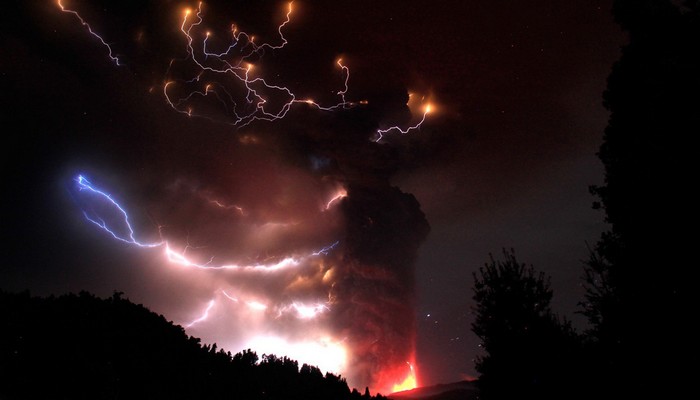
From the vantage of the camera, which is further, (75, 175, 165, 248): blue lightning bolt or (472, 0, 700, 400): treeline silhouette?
(75, 175, 165, 248): blue lightning bolt

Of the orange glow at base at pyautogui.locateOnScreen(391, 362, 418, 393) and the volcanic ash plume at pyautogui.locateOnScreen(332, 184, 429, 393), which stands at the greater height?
the volcanic ash plume at pyautogui.locateOnScreen(332, 184, 429, 393)

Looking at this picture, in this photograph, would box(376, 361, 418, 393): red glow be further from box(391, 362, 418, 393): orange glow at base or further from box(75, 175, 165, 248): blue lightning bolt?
box(75, 175, 165, 248): blue lightning bolt

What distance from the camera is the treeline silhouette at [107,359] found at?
6.88 metres

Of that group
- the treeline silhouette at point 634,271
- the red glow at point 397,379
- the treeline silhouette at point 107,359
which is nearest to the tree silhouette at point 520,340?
the treeline silhouette at point 634,271

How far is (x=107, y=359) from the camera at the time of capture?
25.5 ft

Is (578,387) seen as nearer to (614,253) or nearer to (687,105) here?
(614,253)

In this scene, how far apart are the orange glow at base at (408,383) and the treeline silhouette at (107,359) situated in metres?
35.6

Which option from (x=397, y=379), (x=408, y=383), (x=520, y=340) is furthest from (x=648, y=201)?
(x=408, y=383)

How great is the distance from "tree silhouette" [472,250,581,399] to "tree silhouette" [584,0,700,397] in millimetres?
702

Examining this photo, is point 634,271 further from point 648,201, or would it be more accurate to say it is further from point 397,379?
point 397,379

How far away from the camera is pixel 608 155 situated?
873 cm

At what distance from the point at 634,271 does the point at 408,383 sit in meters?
41.1

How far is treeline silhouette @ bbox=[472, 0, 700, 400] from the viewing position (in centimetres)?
656

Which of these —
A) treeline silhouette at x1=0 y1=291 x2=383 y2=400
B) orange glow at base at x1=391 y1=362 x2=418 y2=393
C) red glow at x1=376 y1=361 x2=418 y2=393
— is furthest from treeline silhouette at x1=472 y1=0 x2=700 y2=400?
orange glow at base at x1=391 y1=362 x2=418 y2=393
